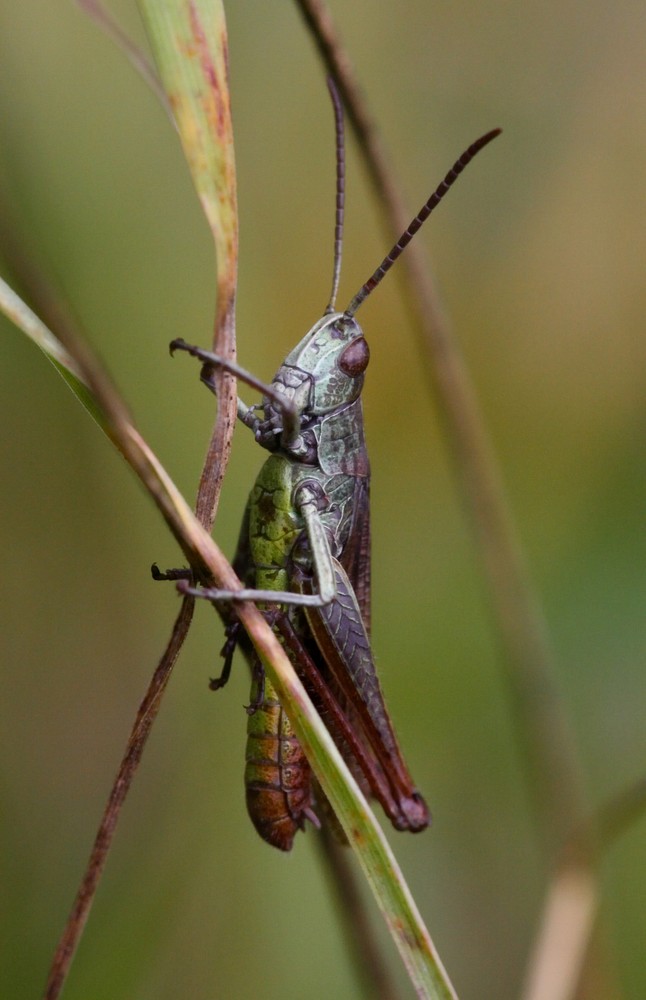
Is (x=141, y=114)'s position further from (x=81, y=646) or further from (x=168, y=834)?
(x=168, y=834)

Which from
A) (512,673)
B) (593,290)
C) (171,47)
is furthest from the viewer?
(593,290)

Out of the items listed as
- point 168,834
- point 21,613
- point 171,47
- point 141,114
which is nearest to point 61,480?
point 21,613

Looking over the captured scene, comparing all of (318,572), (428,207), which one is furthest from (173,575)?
(428,207)

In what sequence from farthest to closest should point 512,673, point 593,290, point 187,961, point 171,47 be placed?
point 593,290, point 187,961, point 512,673, point 171,47

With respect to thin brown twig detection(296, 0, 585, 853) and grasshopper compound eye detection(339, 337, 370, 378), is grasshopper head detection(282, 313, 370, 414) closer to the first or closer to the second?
grasshopper compound eye detection(339, 337, 370, 378)

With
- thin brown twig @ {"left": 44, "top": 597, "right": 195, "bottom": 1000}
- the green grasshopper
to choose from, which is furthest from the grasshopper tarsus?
thin brown twig @ {"left": 44, "top": 597, "right": 195, "bottom": 1000}

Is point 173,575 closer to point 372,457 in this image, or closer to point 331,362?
point 331,362
